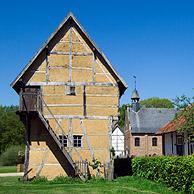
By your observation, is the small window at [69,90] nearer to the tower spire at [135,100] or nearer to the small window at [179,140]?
the small window at [179,140]

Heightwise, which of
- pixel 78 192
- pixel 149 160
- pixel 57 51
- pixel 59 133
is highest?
pixel 57 51

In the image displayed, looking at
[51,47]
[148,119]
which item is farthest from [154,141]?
[51,47]

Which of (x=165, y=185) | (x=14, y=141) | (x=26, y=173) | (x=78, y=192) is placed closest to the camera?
(x=78, y=192)

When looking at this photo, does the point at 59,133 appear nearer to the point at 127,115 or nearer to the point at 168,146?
the point at 168,146

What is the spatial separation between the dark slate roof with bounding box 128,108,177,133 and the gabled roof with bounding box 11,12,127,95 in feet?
101

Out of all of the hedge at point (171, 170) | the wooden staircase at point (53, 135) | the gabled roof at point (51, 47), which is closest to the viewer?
the hedge at point (171, 170)

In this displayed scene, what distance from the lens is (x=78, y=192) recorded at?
18.5 m

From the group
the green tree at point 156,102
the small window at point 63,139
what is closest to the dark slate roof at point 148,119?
the small window at point 63,139

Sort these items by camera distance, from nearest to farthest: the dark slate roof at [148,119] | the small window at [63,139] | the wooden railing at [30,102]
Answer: the wooden railing at [30,102] < the small window at [63,139] < the dark slate roof at [148,119]

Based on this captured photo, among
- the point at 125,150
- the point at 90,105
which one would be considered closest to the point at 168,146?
the point at 90,105

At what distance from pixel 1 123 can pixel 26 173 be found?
51.6m

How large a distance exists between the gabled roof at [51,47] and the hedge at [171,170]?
6.80 m

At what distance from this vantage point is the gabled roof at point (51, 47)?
2648cm

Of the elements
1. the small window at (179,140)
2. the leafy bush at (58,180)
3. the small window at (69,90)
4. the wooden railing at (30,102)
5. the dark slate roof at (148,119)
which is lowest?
the leafy bush at (58,180)
